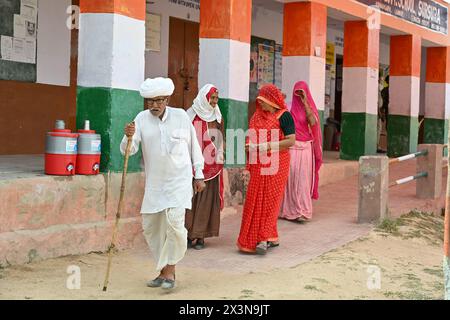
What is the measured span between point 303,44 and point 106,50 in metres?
4.53

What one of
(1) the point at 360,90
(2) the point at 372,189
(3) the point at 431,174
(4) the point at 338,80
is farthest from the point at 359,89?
(4) the point at 338,80

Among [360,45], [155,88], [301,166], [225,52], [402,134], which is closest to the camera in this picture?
[155,88]

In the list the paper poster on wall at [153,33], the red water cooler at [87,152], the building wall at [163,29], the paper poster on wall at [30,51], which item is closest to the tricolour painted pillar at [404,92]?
the building wall at [163,29]

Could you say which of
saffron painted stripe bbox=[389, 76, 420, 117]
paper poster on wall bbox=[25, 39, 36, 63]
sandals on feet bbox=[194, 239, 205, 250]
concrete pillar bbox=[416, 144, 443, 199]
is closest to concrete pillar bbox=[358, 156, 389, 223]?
concrete pillar bbox=[416, 144, 443, 199]

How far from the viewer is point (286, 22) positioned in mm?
10844

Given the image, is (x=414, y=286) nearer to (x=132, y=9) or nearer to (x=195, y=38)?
(x=132, y=9)

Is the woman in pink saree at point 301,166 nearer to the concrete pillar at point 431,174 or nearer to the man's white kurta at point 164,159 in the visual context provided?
the concrete pillar at point 431,174

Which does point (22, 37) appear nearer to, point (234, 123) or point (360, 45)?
point (234, 123)

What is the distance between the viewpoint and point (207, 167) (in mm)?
7051

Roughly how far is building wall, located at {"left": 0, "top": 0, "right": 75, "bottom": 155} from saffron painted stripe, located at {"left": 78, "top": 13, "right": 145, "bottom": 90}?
7.23ft

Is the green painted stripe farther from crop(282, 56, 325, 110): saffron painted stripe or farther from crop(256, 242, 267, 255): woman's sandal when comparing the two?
crop(256, 242, 267, 255): woman's sandal

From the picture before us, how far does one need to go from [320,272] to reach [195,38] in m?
7.14

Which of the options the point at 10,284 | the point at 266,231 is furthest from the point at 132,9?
the point at 10,284

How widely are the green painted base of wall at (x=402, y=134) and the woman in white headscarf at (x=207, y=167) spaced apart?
26.6ft
